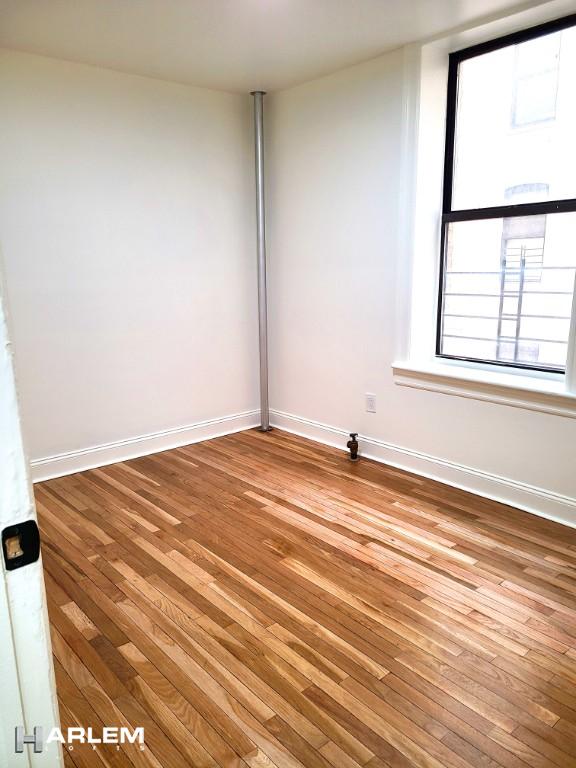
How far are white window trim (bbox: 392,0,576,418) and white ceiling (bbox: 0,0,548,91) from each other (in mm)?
178

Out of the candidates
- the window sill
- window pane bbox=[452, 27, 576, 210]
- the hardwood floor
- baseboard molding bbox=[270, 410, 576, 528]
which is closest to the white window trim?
the window sill

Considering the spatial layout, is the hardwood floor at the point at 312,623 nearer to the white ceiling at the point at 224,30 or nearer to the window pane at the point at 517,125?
the window pane at the point at 517,125

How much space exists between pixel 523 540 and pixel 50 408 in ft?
9.02

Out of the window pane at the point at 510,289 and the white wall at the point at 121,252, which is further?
the white wall at the point at 121,252

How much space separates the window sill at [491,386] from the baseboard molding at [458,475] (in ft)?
1.41

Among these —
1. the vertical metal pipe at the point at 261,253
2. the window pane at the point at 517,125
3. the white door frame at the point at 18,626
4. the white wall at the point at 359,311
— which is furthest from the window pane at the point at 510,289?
the white door frame at the point at 18,626

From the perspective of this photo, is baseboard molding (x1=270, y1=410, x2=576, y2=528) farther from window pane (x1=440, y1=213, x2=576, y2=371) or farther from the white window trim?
window pane (x1=440, y1=213, x2=576, y2=371)

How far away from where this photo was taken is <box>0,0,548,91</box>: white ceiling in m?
2.51

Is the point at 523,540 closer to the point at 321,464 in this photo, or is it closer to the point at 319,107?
the point at 321,464

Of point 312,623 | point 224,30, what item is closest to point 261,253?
point 224,30

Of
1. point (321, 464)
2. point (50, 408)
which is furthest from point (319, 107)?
point (50, 408)

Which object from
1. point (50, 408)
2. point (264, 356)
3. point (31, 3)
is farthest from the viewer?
point (264, 356)

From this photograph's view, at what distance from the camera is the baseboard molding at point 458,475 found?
2.84m

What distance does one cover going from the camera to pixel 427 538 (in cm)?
270
